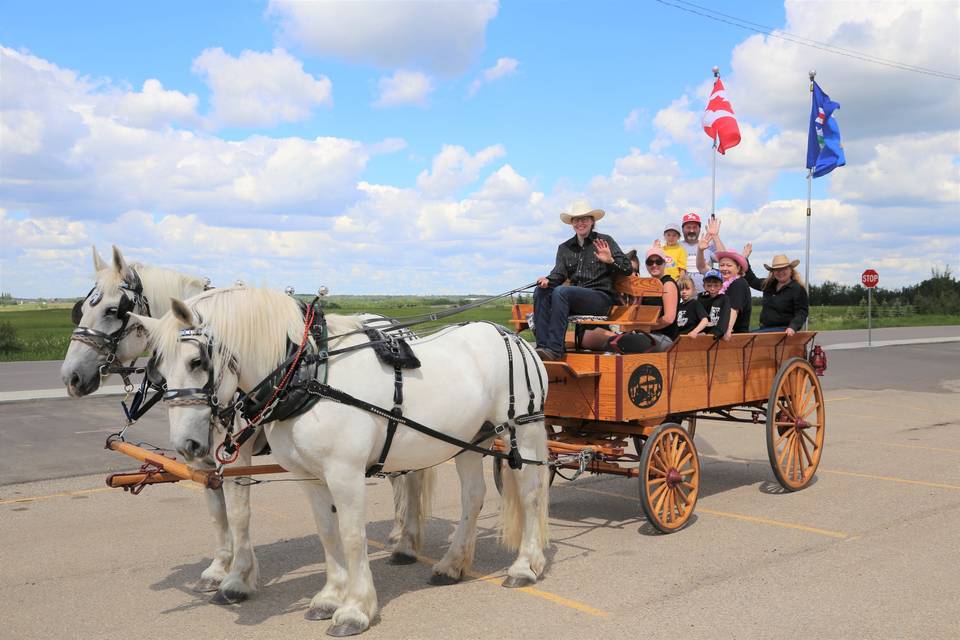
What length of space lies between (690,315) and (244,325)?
466 cm

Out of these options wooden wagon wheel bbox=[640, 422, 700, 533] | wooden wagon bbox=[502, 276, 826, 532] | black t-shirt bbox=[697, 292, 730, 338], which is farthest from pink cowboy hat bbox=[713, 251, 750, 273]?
wooden wagon wheel bbox=[640, 422, 700, 533]

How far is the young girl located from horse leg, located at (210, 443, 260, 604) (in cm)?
436

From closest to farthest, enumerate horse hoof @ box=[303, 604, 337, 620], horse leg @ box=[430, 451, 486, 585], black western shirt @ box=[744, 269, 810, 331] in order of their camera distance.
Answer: horse hoof @ box=[303, 604, 337, 620] < horse leg @ box=[430, 451, 486, 585] < black western shirt @ box=[744, 269, 810, 331]

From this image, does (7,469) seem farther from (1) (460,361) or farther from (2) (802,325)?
(2) (802,325)

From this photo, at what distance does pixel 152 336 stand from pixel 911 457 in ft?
31.0

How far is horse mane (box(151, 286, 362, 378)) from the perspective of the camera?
14.5 ft

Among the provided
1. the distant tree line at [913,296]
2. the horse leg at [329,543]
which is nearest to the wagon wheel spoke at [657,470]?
the horse leg at [329,543]

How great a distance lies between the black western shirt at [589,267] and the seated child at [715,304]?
3.97ft

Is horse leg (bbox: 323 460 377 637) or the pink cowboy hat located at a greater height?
the pink cowboy hat

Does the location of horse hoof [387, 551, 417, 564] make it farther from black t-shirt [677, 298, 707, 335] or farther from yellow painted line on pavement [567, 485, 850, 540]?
black t-shirt [677, 298, 707, 335]

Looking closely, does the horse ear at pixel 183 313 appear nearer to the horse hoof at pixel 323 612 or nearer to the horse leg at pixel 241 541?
the horse leg at pixel 241 541

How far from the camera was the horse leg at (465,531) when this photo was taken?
569cm

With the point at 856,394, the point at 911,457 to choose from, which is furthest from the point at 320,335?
the point at 856,394

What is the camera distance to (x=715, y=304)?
26.0ft
